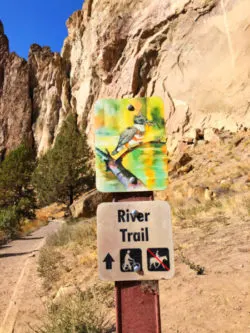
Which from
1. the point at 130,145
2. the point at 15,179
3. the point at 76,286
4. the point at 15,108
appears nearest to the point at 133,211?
the point at 130,145

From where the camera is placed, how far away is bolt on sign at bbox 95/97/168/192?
1.84m

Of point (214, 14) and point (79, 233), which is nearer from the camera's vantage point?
point (79, 233)

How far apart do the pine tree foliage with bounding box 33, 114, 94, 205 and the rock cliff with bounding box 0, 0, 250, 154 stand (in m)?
6.76

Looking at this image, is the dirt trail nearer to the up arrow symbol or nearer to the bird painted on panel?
the up arrow symbol

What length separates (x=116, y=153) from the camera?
6.08 ft

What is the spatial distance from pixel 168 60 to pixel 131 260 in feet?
71.6

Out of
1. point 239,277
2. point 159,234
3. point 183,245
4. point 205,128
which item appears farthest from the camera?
point 205,128

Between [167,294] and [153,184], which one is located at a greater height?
[153,184]

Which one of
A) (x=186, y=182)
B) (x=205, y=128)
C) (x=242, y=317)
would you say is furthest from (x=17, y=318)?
(x=205, y=128)

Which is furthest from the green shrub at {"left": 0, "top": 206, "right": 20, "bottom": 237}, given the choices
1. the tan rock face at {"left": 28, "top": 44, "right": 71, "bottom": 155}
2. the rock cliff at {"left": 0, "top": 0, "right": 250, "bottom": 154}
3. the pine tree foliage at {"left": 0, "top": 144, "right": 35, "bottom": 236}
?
the tan rock face at {"left": 28, "top": 44, "right": 71, "bottom": 155}

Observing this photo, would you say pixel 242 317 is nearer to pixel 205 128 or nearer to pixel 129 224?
pixel 129 224

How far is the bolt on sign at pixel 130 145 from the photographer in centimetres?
184

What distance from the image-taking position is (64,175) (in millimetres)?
21203

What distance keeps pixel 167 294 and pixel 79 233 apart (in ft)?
16.1
